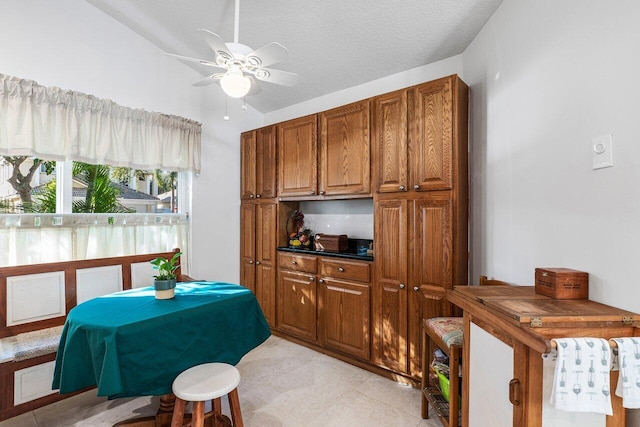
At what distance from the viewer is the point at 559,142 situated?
1525mm

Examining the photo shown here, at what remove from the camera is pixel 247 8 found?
251cm

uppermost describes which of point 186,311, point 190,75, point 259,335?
point 190,75

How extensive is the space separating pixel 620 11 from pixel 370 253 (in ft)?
7.08

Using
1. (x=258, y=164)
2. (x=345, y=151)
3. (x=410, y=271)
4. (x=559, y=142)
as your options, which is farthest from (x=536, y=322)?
(x=258, y=164)

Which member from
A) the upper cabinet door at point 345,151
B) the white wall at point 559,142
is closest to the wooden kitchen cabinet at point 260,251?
the upper cabinet door at point 345,151

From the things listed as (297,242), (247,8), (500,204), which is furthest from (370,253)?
(247,8)

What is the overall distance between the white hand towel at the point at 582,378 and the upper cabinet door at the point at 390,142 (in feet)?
5.50

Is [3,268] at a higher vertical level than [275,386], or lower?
higher

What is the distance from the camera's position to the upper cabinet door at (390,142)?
2.54m

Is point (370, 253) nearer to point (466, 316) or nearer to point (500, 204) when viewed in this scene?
point (500, 204)

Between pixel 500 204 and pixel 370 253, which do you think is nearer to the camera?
pixel 500 204

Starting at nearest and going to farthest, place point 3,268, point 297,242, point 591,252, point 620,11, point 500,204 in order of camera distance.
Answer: point 620,11, point 591,252, point 500,204, point 3,268, point 297,242

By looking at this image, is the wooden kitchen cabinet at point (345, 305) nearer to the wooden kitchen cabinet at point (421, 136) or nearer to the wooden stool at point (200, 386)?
the wooden kitchen cabinet at point (421, 136)

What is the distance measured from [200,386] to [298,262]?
5.85 ft
